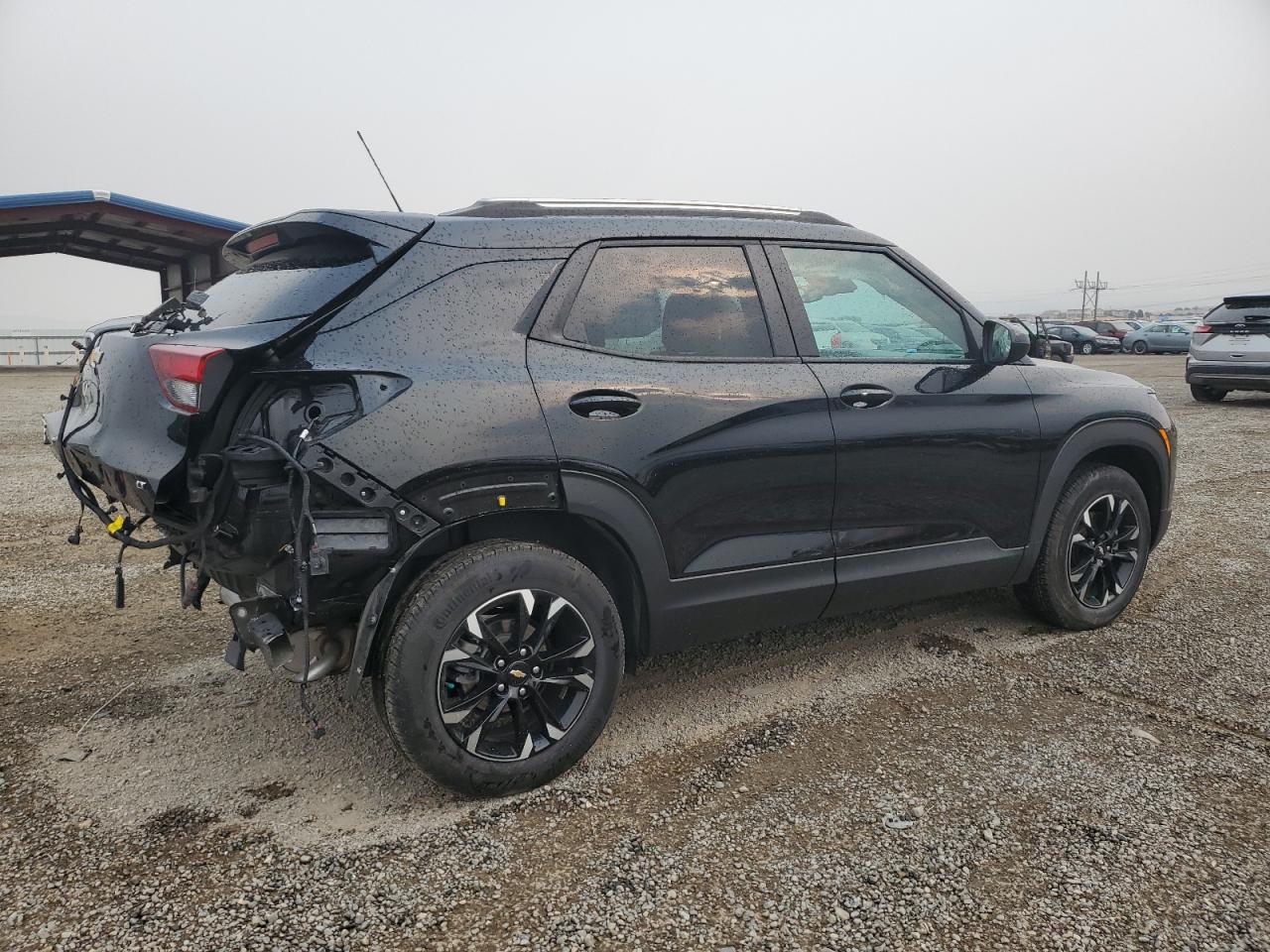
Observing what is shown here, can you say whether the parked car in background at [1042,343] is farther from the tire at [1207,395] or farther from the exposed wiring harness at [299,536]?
the tire at [1207,395]

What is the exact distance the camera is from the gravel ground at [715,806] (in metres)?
2.10

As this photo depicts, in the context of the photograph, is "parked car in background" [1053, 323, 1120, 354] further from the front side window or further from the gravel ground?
the gravel ground

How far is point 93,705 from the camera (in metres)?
3.28

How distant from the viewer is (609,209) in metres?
2.96

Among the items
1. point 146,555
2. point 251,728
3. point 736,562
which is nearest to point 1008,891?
point 736,562

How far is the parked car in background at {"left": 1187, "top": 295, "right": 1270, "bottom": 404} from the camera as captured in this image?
37.6 feet

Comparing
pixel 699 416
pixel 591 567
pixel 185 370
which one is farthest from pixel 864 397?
pixel 185 370

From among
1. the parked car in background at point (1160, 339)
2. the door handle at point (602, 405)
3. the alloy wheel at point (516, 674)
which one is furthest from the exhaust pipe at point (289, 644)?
the parked car in background at point (1160, 339)

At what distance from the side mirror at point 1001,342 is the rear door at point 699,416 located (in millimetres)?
938

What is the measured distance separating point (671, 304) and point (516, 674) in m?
1.33

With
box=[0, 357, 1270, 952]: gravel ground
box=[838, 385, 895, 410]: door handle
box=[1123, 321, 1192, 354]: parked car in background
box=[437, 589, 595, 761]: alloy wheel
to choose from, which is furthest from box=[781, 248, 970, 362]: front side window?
box=[1123, 321, 1192, 354]: parked car in background

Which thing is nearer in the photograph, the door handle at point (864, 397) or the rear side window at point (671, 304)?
the rear side window at point (671, 304)

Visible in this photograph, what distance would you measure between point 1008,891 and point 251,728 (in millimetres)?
2530

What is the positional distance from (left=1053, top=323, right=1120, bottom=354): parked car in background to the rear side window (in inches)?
1383
